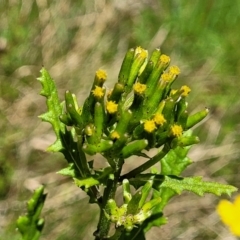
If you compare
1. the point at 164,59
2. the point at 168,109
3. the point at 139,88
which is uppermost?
the point at 164,59

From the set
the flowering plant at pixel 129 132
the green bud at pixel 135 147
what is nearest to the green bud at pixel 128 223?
the flowering plant at pixel 129 132

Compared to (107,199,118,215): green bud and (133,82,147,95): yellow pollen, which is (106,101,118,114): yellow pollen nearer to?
(133,82,147,95): yellow pollen

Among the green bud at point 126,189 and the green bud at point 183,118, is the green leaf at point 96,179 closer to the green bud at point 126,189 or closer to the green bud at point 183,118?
the green bud at point 126,189

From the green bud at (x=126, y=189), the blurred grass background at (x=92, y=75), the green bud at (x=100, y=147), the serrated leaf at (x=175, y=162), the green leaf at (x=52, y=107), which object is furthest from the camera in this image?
the blurred grass background at (x=92, y=75)

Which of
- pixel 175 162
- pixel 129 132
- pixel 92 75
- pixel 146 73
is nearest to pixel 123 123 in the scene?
pixel 129 132

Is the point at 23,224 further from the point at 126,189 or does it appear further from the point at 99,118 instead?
the point at 99,118

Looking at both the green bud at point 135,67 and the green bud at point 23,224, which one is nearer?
the green bud at point 135,67

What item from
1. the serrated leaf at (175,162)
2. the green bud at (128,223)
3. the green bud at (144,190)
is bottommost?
the green bud at (128,223)
